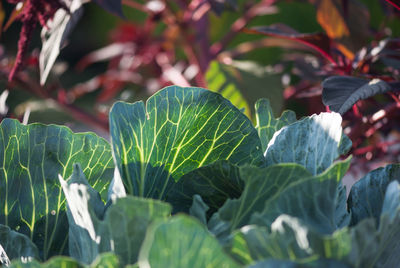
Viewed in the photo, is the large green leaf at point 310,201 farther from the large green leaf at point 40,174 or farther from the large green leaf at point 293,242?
the large green leaf at point 40,174

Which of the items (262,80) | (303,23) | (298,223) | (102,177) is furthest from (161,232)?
(303,23)

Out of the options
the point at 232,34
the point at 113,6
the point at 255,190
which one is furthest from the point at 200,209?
the point at 232,34

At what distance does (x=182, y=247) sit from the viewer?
0.87ft

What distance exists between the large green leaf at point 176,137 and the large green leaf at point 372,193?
0.30 feet

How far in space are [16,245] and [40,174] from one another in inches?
2.7

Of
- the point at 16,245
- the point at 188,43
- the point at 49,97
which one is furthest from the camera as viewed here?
the point at 188,43

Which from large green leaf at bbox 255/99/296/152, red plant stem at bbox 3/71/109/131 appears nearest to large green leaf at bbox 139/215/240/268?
large green leaf at bbox 255/99/296/152

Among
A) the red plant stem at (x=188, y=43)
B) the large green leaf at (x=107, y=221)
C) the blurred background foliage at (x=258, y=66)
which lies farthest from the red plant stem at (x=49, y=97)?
the large green leaf at (x=107, y=221)

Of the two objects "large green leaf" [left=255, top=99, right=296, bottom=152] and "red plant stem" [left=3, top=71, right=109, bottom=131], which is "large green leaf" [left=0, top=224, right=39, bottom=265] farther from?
"red plant stem" [left=3, top=71, right=109, bottom=131]

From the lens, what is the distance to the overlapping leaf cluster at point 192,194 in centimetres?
27

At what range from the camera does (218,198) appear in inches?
15.4

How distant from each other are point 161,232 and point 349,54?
0.51m

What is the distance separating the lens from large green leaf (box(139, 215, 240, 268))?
26 cm

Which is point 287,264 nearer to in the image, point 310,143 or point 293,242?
point 293,242
